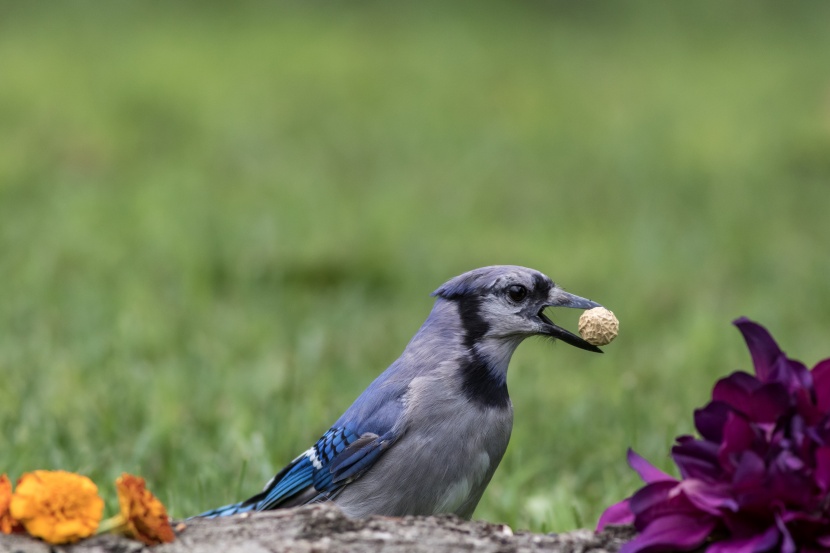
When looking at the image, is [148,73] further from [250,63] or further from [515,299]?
[515,299]

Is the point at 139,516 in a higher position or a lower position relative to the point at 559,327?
lower

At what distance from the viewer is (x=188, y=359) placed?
16.0 ft

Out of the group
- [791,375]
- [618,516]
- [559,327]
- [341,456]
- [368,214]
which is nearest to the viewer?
[791,375]

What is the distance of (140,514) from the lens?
7.37 ft

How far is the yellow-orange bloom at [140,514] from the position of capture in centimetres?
224

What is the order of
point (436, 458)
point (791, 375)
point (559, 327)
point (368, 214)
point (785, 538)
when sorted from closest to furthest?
point (785, 538) → point (791, 375) → point (436, 458) → point (559, 327) → point (368, 214)

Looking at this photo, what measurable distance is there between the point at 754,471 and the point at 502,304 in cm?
85

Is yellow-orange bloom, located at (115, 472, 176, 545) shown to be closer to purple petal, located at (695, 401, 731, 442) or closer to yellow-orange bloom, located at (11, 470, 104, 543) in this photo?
yellow-orange bloom, located at (11, 470, 104, 543)

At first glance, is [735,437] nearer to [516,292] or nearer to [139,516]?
[516,292]

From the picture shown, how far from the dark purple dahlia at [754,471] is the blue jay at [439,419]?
1.64 feet

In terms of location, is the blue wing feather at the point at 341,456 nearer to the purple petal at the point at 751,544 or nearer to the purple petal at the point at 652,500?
the purple petal at the point at 652,500

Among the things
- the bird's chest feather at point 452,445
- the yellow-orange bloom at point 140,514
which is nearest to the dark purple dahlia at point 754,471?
the bird's chest feather at point 452,445

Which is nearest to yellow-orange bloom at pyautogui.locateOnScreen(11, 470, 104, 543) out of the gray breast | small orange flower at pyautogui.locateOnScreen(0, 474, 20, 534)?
small orange flower at pyautogui.locateOnScreen(0, 474, 20, 534)

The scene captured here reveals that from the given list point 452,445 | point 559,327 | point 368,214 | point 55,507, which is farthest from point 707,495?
point 368,214
